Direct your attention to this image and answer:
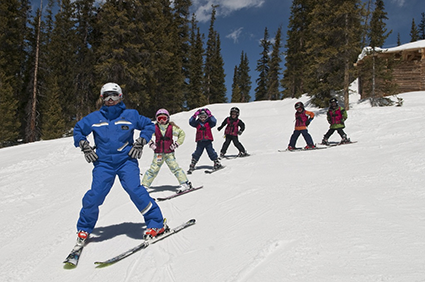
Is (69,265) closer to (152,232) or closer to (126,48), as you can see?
(152,232)

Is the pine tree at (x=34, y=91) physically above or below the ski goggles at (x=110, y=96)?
above

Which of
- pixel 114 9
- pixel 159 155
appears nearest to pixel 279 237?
pixel 159 155

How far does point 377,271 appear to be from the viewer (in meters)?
2.08

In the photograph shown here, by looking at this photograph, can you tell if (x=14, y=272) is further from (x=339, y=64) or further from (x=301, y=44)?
(x=301, y=44)

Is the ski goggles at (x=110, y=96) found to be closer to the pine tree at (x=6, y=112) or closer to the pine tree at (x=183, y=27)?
the pine tree at (x=6, y=112)

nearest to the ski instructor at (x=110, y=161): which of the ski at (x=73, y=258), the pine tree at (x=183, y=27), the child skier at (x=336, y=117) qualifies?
the ski at (x=73, y=258)

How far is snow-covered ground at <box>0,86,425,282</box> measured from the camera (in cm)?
239

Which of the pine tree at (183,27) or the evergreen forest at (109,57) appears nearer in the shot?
the evergreen forest at (109,57)

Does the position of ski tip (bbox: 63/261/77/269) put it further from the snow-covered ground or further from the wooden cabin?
the wooden cabin

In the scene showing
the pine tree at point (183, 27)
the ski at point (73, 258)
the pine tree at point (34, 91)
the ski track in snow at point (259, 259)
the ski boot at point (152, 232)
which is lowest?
the ski at point (73, 258)

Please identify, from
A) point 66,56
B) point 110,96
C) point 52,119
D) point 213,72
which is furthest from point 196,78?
point 110,96

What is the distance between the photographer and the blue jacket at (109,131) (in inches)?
136

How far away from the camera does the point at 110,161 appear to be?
345 cm

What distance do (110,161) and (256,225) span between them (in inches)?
80.2
